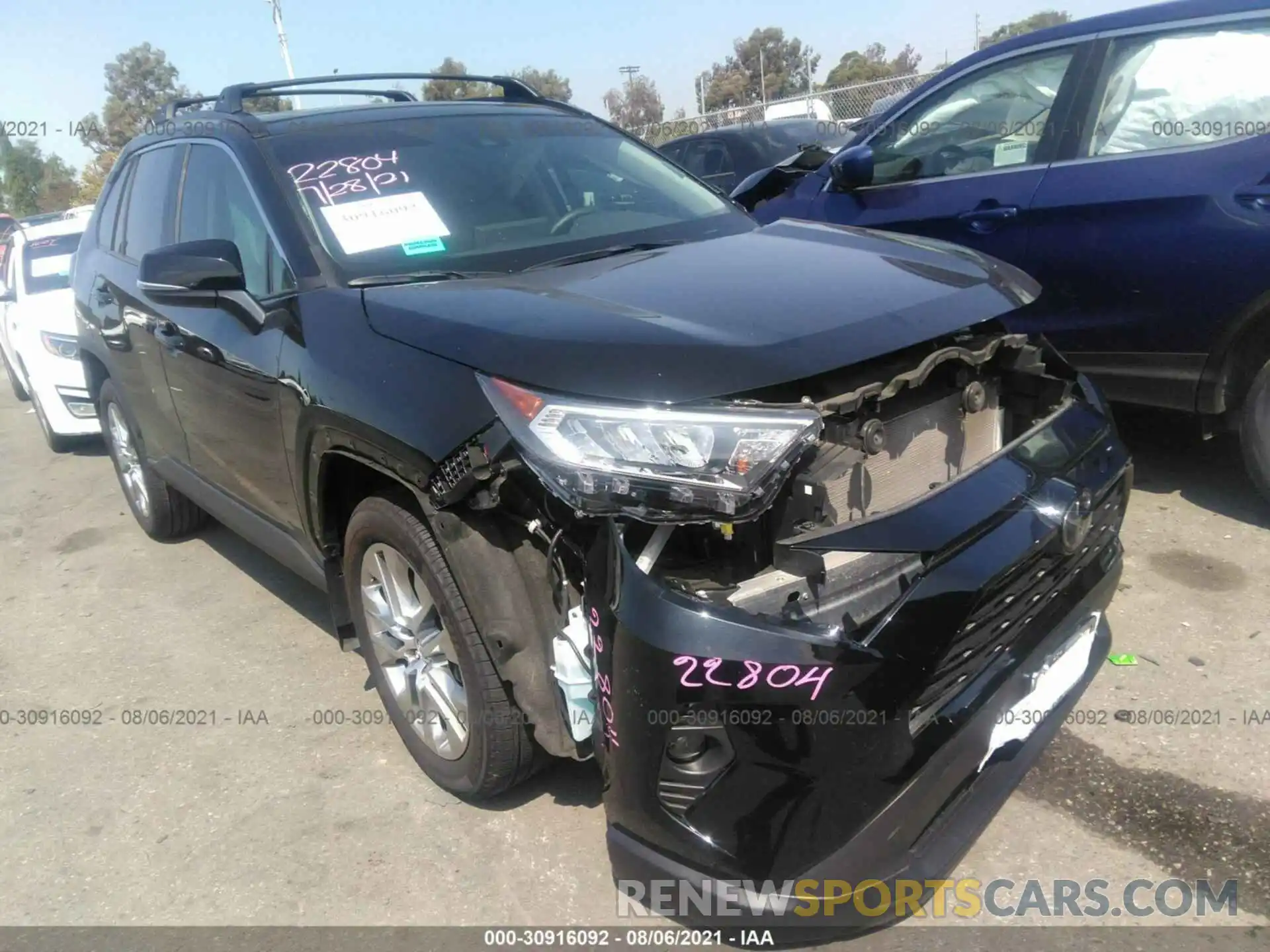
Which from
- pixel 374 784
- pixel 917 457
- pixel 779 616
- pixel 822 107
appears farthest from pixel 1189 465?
pixel 822 107

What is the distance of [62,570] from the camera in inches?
194

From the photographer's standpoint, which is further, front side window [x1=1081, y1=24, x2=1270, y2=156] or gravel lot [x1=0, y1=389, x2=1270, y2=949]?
front side window [x1=1081, y1=24, x2=1270, y2=156]

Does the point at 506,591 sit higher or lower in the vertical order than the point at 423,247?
lower

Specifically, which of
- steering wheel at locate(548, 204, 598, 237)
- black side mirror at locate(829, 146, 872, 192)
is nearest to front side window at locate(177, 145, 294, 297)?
steering wheel at locate(548, 204, 598, 237)

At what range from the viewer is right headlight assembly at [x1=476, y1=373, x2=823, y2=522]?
73.7 inches

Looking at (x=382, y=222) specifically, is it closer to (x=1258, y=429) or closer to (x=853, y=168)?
(x=853, y=168)

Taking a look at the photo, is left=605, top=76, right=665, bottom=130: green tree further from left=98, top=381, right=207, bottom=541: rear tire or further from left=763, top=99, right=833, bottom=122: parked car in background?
left=98, top=381, right=207, bottom=541: rear tire

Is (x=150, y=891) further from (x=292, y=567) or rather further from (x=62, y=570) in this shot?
(x=62, y=570)

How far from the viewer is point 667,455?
189 cm

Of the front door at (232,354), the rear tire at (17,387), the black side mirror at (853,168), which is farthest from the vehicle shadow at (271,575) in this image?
the rear tire at (17,387)

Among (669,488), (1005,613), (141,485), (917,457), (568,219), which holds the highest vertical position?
(568,219)

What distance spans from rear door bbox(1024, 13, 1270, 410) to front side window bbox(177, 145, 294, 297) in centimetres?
277

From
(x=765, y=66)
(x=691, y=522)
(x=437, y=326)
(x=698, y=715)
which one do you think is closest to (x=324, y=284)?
(x=437, y=326)

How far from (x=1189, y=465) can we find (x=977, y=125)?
171cm
